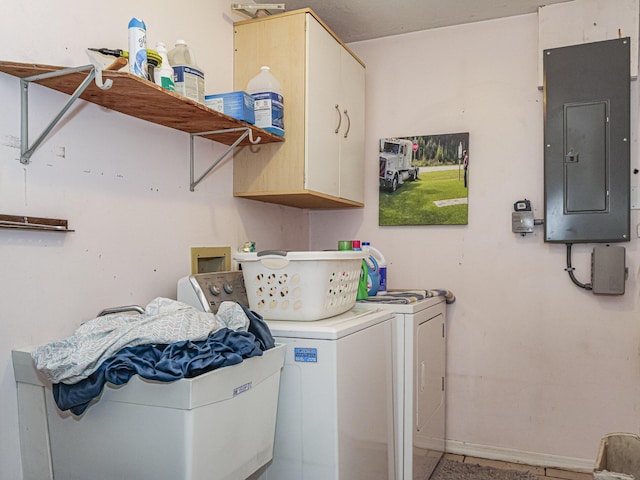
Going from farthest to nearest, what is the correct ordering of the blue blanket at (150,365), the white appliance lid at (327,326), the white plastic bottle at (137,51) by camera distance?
1. the white appliance lid at (327,326)
2. the white plastic bottle at (137,51)
3. the blue blanket at (150,365)

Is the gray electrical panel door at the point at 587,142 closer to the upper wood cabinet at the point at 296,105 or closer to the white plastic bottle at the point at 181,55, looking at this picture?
the upper wood cabinet at the point at 296,105

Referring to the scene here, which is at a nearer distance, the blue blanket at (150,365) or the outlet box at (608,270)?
the blue blanket at (150,365)

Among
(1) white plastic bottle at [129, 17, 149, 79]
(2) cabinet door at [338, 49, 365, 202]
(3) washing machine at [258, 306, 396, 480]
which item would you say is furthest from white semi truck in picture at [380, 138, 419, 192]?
(1) white plastic bottle at [129, 17, 149, 79]

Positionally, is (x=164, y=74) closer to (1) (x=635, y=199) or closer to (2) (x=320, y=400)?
(2) (x=320, y=400)

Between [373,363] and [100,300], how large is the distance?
998 millimetres

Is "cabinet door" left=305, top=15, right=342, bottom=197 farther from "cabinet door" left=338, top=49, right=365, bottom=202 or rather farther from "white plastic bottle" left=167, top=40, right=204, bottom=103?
"white plastic bottle" left=167, top=40, right=204, bottom=103

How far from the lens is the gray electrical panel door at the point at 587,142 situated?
8.29 ft

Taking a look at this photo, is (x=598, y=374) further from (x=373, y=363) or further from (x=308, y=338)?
(x=308, y=338)

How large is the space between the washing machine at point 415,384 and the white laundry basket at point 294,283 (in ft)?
1.30

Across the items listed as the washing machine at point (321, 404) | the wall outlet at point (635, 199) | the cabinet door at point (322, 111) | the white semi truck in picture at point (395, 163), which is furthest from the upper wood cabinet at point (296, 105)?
the wall outlet at point (635, 199)

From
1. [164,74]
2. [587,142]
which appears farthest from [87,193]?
[587,142]

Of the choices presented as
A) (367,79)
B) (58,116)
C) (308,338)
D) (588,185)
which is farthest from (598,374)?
(58,116)

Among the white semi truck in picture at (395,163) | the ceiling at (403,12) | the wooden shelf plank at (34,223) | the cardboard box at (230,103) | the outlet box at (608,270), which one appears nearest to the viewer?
the wooden shelf plank at (34,223)

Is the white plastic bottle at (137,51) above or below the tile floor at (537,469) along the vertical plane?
above
